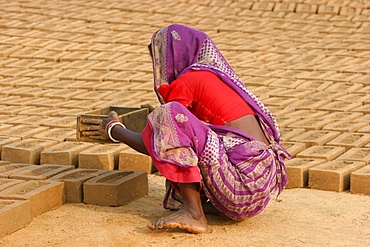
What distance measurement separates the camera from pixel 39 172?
4297mm

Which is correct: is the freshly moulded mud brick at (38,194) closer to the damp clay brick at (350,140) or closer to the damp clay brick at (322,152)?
the damp clay brick at (322,152)

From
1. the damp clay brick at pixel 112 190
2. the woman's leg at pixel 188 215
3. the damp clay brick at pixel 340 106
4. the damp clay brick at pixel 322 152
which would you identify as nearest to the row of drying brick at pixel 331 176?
the damp clay brick at pixel 322 152

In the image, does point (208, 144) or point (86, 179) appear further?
point (86, 179)

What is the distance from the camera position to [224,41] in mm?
8281

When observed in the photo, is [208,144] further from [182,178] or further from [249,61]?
[249,61]

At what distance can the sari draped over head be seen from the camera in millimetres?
3342

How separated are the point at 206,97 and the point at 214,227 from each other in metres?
0.62

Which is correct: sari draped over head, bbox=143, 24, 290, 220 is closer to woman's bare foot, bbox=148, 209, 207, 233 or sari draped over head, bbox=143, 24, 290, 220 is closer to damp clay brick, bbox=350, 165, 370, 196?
woman's bare foot, bbox=148, 209, 207, 233

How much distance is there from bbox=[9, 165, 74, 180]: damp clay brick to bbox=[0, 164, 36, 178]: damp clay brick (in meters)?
0.03

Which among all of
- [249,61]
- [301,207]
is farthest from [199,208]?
[249,61]

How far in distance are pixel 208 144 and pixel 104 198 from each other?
2.87 ft

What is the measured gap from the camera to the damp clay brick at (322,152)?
4883 mm

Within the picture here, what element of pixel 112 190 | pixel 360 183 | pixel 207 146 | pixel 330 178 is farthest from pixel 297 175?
pixel 207 146

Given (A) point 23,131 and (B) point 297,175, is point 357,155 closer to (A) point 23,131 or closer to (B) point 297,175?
(B) point 297,175
